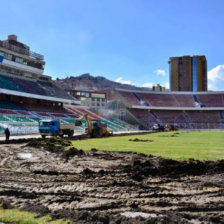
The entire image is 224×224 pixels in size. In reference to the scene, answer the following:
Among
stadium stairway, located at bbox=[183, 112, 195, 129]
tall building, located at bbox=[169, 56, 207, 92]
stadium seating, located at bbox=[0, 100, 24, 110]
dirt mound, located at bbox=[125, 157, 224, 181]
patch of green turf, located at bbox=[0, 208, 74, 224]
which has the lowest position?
patch of green turf, located at bbox=[0, 208, 74, 224]

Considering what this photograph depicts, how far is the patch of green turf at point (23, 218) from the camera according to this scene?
14.0 ft

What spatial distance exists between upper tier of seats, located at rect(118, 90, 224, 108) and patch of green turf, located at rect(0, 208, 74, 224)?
2636 inches

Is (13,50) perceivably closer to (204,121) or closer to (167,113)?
(167,113)

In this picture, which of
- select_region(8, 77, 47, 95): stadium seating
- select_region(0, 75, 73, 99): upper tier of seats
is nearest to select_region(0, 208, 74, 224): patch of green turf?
select_region(0, 75, 73, 99): upper tier of seats

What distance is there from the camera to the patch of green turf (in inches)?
169

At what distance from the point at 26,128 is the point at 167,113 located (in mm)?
52404

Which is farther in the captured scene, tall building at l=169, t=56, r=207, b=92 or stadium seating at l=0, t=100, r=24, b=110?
tall building at l=169, t=56, r=207, b=92

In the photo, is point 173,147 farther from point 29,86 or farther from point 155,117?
point 155,117

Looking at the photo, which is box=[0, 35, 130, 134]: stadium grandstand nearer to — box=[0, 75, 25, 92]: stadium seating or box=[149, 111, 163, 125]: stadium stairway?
box=[0, 75, 25, 92]: stadium seating

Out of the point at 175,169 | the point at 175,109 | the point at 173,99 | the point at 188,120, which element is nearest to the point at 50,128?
the point at 175,169

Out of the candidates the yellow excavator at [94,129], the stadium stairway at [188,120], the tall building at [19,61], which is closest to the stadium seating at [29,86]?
the tall building at [19,61]

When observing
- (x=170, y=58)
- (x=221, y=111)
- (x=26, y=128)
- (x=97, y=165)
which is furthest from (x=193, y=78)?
(x=97, y=165)

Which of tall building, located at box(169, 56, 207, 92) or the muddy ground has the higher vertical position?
tall building, located at box(169, 56, 207, 92)

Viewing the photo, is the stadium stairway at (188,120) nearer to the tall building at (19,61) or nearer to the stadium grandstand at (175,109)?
the stadium grandstand at (175,109)
